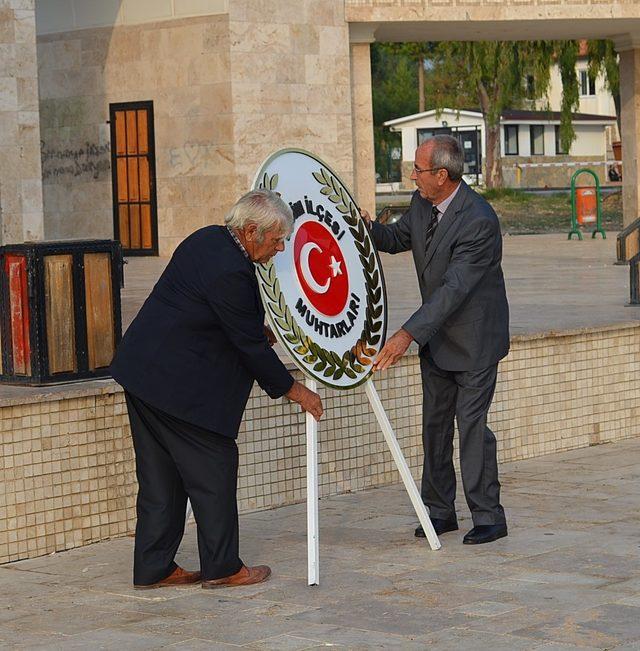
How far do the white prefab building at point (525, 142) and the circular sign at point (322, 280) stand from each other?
225 feet

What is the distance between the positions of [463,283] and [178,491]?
4.88 ft

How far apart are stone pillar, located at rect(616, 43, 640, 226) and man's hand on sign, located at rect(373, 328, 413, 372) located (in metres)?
21.6

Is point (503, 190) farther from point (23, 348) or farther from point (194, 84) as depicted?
point (23, 348)

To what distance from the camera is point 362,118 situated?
24.1m

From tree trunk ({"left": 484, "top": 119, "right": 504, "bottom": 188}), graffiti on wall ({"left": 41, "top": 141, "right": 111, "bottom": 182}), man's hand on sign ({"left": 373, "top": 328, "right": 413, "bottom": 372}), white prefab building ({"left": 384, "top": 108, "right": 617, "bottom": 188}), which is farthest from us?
white prefab building ({"left": 384, "top": 108, "right": 617, "bottom": 188})

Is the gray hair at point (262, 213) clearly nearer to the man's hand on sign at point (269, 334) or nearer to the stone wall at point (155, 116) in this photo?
the man's hand on sign at point (269, 334)

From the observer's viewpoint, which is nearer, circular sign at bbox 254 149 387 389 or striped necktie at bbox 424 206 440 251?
circular sign at bbox 254 149 387 389

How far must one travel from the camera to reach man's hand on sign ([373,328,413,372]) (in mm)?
6352

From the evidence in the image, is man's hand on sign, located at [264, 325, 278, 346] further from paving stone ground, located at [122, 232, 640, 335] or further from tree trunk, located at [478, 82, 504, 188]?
tree trunk, located at [478, 82, 504, 188]

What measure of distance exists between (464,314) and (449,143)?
72 centimetres

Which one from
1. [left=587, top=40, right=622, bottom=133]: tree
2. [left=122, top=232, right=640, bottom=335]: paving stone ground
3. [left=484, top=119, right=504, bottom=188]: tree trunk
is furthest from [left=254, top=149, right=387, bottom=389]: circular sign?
[left=484, top=119, right=504, bottom=188]: tree trunk

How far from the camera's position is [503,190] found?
55406 mm

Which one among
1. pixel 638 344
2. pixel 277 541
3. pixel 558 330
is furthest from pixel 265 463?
pixel 638 344

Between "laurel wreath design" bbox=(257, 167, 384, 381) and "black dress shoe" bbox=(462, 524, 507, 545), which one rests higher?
"laurel wreath design" bbox=(257, 167, 384, 381)
